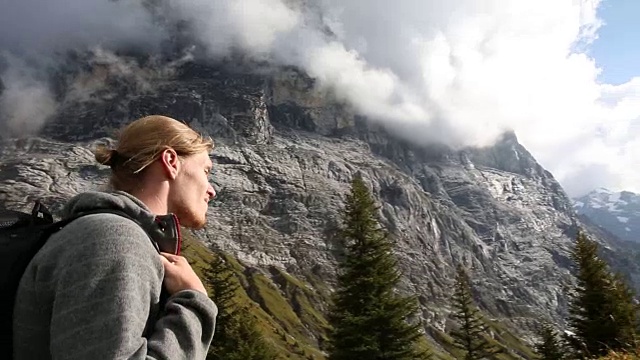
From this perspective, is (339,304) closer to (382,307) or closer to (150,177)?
(382,307)

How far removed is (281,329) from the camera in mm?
182250

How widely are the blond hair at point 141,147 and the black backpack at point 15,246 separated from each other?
0.52 m

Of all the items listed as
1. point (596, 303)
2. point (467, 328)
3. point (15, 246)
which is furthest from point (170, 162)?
point (467, 328)

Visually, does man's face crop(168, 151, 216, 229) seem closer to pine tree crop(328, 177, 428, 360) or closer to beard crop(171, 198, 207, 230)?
beard crop(171, 198, 207, 230)

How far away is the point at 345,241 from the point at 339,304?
3446 millimetres

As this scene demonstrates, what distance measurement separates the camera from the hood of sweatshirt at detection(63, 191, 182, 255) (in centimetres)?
313

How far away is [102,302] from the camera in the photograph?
260 centimetres

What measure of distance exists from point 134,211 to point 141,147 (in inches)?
22.0

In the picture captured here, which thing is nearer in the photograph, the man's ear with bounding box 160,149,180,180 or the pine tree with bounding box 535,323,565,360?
the man's ear with bounding box 160,149,180,180

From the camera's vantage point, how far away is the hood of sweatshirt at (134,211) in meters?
3.13

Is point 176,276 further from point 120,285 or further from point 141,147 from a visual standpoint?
point 141,147

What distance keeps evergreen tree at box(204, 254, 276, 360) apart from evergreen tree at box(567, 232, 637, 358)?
56.1 ft

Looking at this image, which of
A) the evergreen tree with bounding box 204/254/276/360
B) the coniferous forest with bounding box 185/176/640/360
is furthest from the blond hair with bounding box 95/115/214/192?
the evergreen tree with bounding box 204/254/276/360

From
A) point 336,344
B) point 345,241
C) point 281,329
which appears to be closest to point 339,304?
point 336,344
